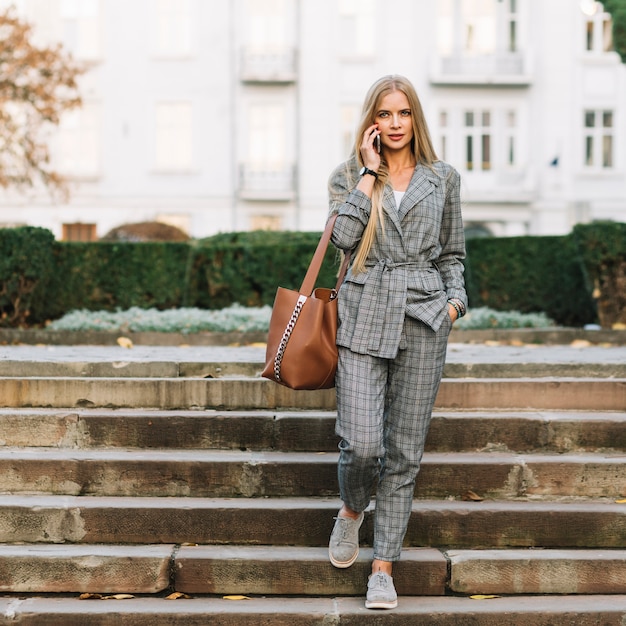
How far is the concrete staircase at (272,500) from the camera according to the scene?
11.9 ft

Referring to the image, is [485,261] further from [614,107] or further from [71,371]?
Answer: [614,107]

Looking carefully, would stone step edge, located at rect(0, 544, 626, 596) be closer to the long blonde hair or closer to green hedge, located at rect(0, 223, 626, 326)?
the long blonde hair

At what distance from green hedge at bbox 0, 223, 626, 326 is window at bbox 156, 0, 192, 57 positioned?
14720 mm

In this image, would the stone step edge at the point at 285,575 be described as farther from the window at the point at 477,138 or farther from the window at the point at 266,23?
the window at the point at 266,23

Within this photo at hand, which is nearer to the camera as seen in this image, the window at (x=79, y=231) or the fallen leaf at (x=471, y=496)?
the fallen leaf at (x=471, y=496)

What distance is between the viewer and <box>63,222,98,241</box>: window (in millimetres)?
22672

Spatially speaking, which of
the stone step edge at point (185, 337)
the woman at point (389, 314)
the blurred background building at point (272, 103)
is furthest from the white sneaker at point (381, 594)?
the blurred background building at point (272, 103)

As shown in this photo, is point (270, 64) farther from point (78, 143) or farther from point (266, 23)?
point (78, 143)

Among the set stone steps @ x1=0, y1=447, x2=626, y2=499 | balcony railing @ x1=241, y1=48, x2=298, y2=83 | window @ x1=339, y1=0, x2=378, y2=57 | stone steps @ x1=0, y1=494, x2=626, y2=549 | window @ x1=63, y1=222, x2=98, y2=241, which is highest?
window @ x1=339, y1=0, x2=378, y2=57

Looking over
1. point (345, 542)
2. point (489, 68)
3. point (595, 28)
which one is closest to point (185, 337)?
point (345, 542)

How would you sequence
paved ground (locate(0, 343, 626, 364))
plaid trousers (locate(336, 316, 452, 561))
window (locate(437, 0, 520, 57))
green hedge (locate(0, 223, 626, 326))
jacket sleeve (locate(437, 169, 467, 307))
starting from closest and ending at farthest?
1. plaid trousers (locate(336, 316, 452, 561))
2. jacket sleeve (locate(437, 169, 467, 307))
3. paved ground (locate(0, 343, 626, 364))
4. green hedge (locate(0, 223, 626, 326))
5. window (locate(437, 0, 520, 57))

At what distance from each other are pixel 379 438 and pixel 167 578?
1270mm

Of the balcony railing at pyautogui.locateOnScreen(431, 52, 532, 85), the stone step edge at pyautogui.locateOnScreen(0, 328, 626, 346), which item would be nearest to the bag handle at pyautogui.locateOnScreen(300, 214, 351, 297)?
the stone step edge at pyautogui.locateOnScreen(0, 328, 626, 346)

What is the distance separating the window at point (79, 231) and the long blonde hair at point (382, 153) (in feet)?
66.6
